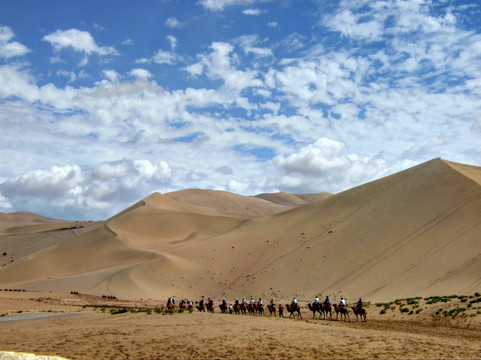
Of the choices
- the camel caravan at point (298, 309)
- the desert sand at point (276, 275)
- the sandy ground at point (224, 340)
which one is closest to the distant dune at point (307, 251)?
the desert sand at point (276, 275)

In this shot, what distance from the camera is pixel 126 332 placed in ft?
67.1

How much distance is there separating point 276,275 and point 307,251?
14.7ft

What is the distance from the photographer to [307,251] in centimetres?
5166

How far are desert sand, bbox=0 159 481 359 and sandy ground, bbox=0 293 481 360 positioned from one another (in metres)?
0.07

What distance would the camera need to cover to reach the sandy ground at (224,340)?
15.5 meters

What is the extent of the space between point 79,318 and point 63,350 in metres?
11.4

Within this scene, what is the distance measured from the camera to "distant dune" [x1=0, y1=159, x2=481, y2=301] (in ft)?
134

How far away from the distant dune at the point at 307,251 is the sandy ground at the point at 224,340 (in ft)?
51.6

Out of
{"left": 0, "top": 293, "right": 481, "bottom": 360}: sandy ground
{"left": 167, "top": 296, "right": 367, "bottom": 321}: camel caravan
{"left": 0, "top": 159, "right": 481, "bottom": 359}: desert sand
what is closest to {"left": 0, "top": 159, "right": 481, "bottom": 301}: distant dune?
{"left": 0, "top": 159, "right": 481, "bottom": 359}: desert sand

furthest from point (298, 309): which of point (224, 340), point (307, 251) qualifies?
point (307, 251)

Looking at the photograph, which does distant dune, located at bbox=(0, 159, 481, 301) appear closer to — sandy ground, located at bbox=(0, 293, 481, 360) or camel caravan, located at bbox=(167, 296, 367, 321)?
camel caravan, located at bbox=(167, 296, 367, 321)

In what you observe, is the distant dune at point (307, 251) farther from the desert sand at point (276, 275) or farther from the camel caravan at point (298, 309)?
the camel caravan at point (298, 309)

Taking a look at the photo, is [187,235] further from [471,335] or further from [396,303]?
[471,335]

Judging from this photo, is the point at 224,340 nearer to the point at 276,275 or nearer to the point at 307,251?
the point at 276,275
